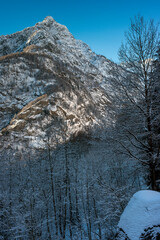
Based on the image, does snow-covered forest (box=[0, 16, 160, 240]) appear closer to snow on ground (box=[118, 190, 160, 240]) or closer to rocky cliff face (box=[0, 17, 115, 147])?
rocky cliff face (box=[0, 17, 115, 147])

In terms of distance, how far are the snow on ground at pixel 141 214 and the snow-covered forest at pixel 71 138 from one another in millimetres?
1431

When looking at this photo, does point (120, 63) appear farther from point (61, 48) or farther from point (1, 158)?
point (61, 48)

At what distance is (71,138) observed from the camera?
132 feet

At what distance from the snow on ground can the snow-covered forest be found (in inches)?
56.3

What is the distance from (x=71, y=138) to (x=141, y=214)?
38.2 m

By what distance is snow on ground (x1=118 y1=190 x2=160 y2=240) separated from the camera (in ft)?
7.64

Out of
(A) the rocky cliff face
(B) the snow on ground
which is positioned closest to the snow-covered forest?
(A) the rocky cliff face

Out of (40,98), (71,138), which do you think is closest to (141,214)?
(71,138)

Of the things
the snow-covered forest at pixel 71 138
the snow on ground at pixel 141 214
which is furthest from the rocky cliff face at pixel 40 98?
the snow on ground at pixel 141 214

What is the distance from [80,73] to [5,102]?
38.2 m

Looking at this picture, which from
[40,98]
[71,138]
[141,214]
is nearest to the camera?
[141,214]

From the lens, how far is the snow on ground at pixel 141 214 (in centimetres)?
233

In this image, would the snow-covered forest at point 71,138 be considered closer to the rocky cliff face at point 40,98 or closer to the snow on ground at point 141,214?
the rocky cliff face at point 40,98

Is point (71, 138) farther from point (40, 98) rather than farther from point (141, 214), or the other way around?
point (141, 214)
